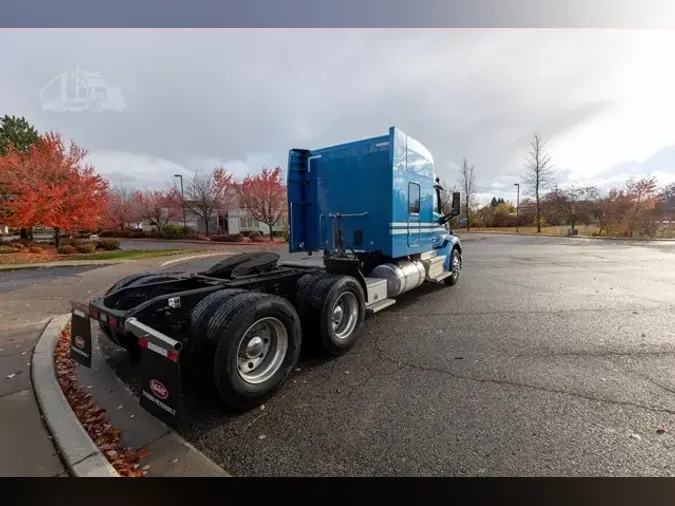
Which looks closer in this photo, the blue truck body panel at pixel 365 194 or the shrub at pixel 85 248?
the blue truck body panel at pixel 365 194

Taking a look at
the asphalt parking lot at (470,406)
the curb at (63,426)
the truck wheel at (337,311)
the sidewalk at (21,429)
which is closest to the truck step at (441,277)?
the asphalt parking lot at (470,406)

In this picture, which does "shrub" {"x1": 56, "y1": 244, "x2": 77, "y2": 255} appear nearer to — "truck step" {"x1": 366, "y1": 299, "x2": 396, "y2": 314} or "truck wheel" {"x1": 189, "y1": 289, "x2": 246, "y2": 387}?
"truck step" {"x1": 366, "y1": 299, "x2": 396, "y2": 314}

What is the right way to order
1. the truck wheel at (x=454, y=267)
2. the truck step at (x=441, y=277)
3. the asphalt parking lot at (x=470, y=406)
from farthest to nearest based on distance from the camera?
1. the truck wheel at (x=454, y=267)
2. the truck step at (x=441, y=277)
3. the asphalt parking lot at (x=470, y=406)

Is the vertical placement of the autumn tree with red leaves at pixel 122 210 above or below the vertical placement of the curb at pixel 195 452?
above

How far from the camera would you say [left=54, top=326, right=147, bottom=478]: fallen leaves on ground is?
2.49 m

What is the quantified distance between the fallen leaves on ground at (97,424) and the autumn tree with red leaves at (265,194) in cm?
2633

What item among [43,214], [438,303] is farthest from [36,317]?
[43,214]

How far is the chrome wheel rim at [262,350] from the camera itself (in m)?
3.40

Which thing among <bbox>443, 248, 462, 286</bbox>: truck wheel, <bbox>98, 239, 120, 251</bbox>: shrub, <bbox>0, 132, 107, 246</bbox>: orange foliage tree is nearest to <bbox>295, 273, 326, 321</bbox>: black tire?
<bbox>443, 248, 462, 286</bbox>: truck wheel

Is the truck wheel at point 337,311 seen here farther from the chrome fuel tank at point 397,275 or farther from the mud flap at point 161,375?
the mud flap at point 161,375

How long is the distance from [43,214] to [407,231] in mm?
20212

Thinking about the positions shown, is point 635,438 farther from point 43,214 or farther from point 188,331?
point 43,214

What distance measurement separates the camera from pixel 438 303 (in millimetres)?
7250

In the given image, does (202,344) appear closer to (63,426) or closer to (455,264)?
→ (63,426)
